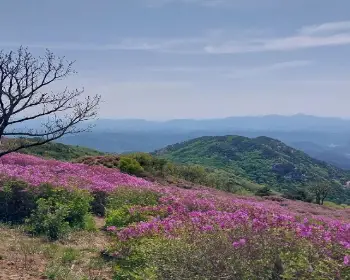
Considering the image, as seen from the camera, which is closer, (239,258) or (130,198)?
(239,258)

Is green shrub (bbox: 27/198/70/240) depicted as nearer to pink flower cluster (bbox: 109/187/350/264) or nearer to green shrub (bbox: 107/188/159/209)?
pink flower cluster (bbox: 109/187/350/264)

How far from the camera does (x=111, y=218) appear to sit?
11.3 meters

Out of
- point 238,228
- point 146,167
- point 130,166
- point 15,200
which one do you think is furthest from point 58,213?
point 146,167

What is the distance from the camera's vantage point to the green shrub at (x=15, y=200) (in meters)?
12.4

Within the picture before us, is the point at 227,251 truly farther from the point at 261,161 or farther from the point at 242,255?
the point at 261,161

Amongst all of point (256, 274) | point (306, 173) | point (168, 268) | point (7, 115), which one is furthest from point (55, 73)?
point (306, 173)

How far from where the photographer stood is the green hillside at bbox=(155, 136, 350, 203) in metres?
106

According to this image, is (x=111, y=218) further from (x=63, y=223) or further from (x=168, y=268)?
(x=168, y=268)

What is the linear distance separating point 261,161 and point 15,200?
4780 inches

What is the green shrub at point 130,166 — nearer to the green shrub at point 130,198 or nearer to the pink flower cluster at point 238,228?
the green shrub at point 130,198

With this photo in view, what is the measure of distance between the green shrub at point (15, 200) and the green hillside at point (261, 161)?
263 ft

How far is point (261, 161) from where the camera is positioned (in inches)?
5118

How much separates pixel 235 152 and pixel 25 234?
447ft

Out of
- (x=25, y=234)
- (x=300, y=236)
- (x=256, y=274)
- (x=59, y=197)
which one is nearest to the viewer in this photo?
(x=256, y=274)
